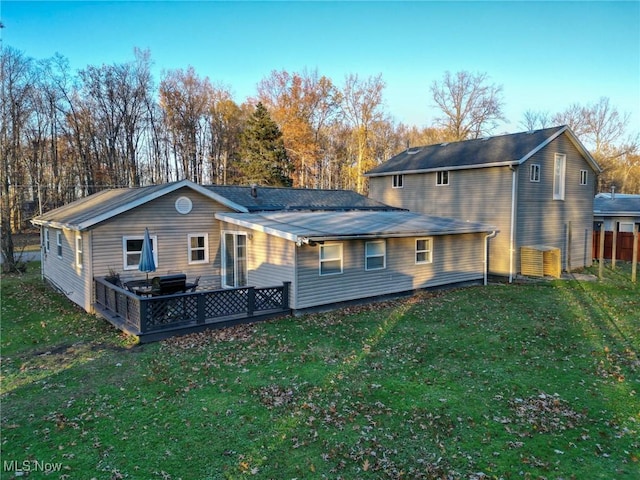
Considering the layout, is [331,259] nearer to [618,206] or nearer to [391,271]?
[391,271]

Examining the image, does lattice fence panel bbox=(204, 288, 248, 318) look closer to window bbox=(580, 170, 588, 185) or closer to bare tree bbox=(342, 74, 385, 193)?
window bbox=(580, 170, 588, 185)

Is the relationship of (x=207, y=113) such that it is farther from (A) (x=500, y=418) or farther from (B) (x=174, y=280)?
(A) (x=500, y=418)

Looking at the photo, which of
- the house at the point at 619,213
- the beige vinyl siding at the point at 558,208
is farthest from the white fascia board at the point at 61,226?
the house at the point at 619,213

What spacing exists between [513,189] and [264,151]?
22.0 metres

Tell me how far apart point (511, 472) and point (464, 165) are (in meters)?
16.8

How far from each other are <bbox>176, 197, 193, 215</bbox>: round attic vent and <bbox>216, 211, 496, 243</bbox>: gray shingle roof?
1.04 m

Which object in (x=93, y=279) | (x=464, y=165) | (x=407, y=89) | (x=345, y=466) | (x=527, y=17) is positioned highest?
(x=407, y=89)

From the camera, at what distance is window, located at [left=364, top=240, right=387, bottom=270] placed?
44.1 ft

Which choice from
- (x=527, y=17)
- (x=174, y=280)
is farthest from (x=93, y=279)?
(x=527, y=17)

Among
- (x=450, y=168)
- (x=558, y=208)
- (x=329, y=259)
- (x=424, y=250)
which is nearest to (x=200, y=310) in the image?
(x=329, y=259)

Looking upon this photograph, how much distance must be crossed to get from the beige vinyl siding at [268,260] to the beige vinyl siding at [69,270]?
474cm

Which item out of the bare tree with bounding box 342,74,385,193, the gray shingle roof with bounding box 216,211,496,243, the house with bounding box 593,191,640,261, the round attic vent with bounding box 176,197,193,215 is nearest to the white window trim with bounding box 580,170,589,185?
the house with bounding box 593,191,640,261

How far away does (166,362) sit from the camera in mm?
8406

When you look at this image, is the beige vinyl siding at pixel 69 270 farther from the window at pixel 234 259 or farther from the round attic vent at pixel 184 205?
the window at pixel 234 259
